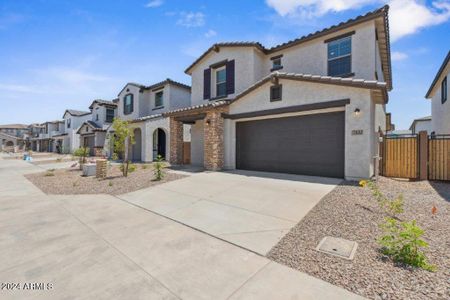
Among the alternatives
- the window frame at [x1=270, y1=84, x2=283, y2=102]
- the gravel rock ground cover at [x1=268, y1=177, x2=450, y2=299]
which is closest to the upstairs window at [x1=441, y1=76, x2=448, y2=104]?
the gravel rock ground cover at [x1=268, y1=177, x2=450, y2=299]

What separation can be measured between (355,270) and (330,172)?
6.64 meters

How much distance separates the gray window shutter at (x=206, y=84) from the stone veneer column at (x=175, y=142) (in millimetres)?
2837

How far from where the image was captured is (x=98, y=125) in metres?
28.8

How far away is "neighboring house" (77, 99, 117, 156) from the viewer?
27.2 meters

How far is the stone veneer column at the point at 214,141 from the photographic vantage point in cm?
1177

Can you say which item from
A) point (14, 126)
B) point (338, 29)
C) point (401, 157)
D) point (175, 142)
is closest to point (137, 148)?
point (175, 142)

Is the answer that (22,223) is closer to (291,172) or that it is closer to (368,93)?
(291,172)

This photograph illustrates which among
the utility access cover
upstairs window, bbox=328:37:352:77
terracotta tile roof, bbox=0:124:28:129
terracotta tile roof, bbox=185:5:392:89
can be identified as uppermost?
terracotta tile roof, bbox=0:124:28:129

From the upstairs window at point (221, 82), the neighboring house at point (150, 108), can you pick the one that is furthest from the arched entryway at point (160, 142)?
the upstairs window at point (221, 82)

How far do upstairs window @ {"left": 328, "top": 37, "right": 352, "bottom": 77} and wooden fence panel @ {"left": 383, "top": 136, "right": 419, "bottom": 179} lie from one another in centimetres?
397

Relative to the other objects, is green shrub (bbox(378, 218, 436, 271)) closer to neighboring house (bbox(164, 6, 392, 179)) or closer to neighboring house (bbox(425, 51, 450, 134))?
neighboring house (bbox(164, 6, 392, 179))

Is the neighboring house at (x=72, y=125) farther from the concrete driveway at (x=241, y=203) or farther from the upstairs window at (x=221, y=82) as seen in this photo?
the concrete driveway at (x=241, y=203)

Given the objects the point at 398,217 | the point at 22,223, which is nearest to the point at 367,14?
the point at 398,217

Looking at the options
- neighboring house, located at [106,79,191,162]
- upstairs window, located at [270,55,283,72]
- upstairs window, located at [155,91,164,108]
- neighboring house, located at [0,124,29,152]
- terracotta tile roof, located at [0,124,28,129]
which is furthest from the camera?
terracotta tile roof, located at [0,124,28,129]
